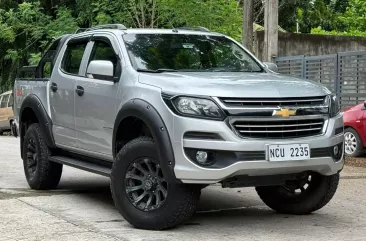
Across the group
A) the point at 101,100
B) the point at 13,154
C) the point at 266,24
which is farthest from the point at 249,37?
the point at 101,100

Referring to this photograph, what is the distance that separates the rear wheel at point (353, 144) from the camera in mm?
13695

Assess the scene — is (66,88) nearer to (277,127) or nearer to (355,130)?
(277,127)

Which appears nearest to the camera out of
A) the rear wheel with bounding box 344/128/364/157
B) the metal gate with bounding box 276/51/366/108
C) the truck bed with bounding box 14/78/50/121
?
the truck bed with bounding box 14/78/50/121

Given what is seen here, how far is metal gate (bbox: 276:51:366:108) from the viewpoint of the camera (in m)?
15.1

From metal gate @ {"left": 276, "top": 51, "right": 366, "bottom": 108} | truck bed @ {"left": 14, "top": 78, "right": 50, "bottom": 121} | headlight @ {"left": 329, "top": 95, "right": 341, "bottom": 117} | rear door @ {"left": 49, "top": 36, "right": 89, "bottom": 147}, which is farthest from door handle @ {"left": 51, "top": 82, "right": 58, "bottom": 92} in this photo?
metal gate @ {"left": 276, "top": 51, "right": 366, "bottom": 108}

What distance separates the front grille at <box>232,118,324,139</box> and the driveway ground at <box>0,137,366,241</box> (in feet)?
2.86

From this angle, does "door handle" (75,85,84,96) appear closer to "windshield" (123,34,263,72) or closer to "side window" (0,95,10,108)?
"windshield" (123,34,263,72)

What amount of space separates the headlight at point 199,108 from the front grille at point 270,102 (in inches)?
4.0

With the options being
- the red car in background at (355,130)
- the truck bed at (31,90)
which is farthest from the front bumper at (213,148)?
the red car in background at (355,130)

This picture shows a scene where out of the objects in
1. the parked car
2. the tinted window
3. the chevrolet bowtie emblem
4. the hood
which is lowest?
the parked car

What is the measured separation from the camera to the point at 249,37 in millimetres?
15469

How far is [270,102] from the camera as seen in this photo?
19.6 feet

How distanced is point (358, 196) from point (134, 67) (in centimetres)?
338

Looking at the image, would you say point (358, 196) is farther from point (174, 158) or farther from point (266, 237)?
point (174, 158)
